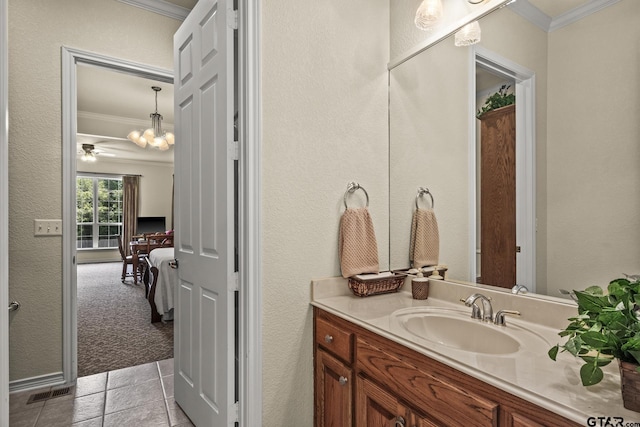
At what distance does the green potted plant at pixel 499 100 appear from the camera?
1397 mm

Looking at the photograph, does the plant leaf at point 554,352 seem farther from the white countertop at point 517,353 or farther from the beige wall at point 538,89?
the beige wall at point 538,89

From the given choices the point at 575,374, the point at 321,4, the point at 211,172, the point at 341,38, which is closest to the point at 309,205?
the point at 211,172

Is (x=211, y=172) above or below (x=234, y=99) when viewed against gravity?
below

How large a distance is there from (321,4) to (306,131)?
2.17 feet

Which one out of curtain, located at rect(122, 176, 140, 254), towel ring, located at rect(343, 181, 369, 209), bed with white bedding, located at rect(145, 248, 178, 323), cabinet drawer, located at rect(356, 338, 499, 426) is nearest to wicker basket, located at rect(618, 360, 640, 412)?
cabinet drawer, located at rect(356, 338, 499, 426)

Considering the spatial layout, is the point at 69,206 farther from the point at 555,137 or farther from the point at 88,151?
the point at 88,151

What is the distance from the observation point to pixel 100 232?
865 centimetres

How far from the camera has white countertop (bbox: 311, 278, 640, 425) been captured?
732 millimetres

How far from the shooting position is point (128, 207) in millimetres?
8680

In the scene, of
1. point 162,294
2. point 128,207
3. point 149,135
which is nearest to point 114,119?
point 149,135

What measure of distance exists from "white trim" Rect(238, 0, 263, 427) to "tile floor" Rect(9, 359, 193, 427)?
29.3 inches

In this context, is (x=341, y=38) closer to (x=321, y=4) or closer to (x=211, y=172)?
(x=321, y=4)

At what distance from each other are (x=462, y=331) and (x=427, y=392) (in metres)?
0.40

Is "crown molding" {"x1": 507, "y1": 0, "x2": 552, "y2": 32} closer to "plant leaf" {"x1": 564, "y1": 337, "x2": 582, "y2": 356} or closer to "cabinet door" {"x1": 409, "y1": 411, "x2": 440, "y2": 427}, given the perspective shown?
"plant leaf" {"x1": 564, "y1": 337, "x2": 582, "y2": 356}
